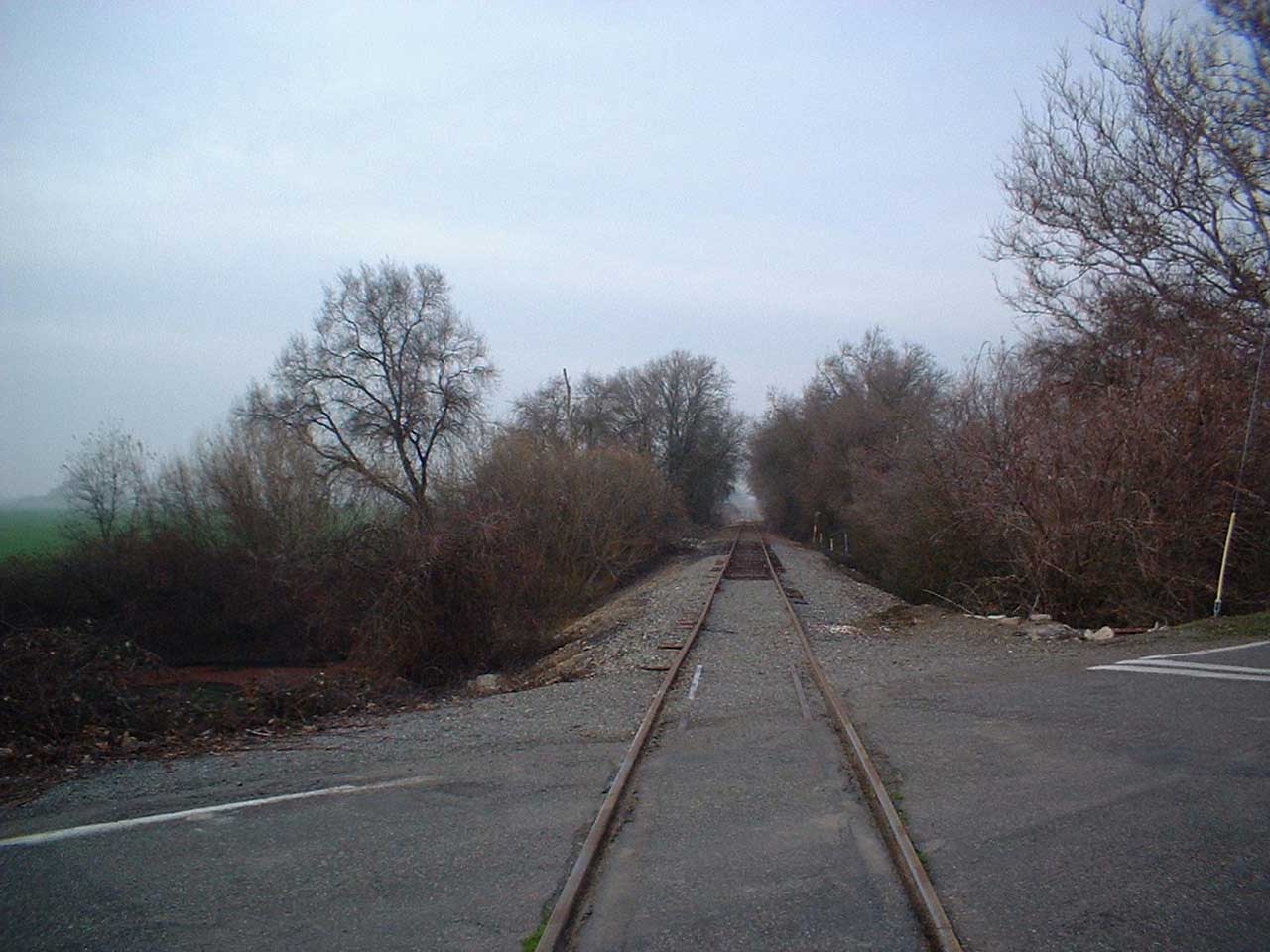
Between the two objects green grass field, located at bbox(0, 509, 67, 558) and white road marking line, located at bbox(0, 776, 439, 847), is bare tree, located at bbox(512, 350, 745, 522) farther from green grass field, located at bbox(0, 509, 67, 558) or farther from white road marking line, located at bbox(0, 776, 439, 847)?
white road marking line, located at bbox(0, 776, 439, 847)

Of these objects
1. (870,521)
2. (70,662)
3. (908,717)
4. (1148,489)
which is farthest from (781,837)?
(870,521)

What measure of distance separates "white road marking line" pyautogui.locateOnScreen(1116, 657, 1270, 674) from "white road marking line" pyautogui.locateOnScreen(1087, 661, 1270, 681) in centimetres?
17

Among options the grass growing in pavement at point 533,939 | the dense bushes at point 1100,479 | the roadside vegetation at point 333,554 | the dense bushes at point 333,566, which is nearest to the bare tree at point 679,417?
the roadside vegetation at point 333,554

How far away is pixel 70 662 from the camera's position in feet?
38.2

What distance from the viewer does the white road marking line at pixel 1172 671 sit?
942 cm

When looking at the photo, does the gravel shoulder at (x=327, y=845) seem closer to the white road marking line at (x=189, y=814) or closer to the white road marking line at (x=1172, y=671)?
the white road marking line at (x=189, y=814)

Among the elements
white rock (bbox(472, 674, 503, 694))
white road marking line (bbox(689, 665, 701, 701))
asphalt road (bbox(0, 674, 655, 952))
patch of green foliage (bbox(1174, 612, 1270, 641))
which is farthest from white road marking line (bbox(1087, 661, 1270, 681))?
Answer: white rock (bbox(472, 674, 503, 694))

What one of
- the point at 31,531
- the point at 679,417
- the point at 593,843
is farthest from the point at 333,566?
the point at 679,417

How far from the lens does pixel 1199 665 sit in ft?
33.6

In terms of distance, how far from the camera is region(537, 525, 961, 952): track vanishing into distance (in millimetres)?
4277

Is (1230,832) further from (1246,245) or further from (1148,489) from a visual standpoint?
(1246,245)

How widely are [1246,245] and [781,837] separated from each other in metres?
19.0

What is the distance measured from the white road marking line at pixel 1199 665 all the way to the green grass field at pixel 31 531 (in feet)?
87.3

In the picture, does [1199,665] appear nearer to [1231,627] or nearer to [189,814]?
[1231,627]
